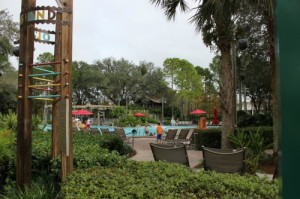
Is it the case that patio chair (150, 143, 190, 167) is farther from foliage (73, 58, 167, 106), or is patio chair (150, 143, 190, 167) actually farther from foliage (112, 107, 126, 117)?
foliage (73, 58, 167, 106)

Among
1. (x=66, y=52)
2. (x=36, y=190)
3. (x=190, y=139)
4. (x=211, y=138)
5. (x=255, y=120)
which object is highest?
(x=66, y=52)

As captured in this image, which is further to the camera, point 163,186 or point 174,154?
point 174,154

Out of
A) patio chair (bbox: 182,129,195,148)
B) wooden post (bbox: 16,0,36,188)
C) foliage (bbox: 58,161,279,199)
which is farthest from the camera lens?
patio chair (bbox: 182,129,195,148)

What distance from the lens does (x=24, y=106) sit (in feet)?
18.6

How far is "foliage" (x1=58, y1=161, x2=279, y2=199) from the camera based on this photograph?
338 centimetres

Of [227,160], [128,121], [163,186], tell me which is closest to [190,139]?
[227,160]

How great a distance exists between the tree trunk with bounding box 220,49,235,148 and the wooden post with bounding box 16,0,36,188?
6.33 m

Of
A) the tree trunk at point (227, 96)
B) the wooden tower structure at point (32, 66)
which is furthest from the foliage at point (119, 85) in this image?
the wooden tower structure at point (32, 66)

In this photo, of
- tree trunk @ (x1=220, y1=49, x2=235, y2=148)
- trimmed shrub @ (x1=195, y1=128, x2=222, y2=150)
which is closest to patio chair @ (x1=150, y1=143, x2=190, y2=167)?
tree trunk @ (x1=220, y1=49, x2=235, y2=148)

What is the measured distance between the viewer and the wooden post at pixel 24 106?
5438 millimetres

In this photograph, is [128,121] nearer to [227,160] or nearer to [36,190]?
[227,160]

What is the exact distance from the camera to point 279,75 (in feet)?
2.15

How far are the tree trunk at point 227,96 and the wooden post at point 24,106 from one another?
6326 mm

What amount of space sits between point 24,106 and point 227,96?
655 cm
